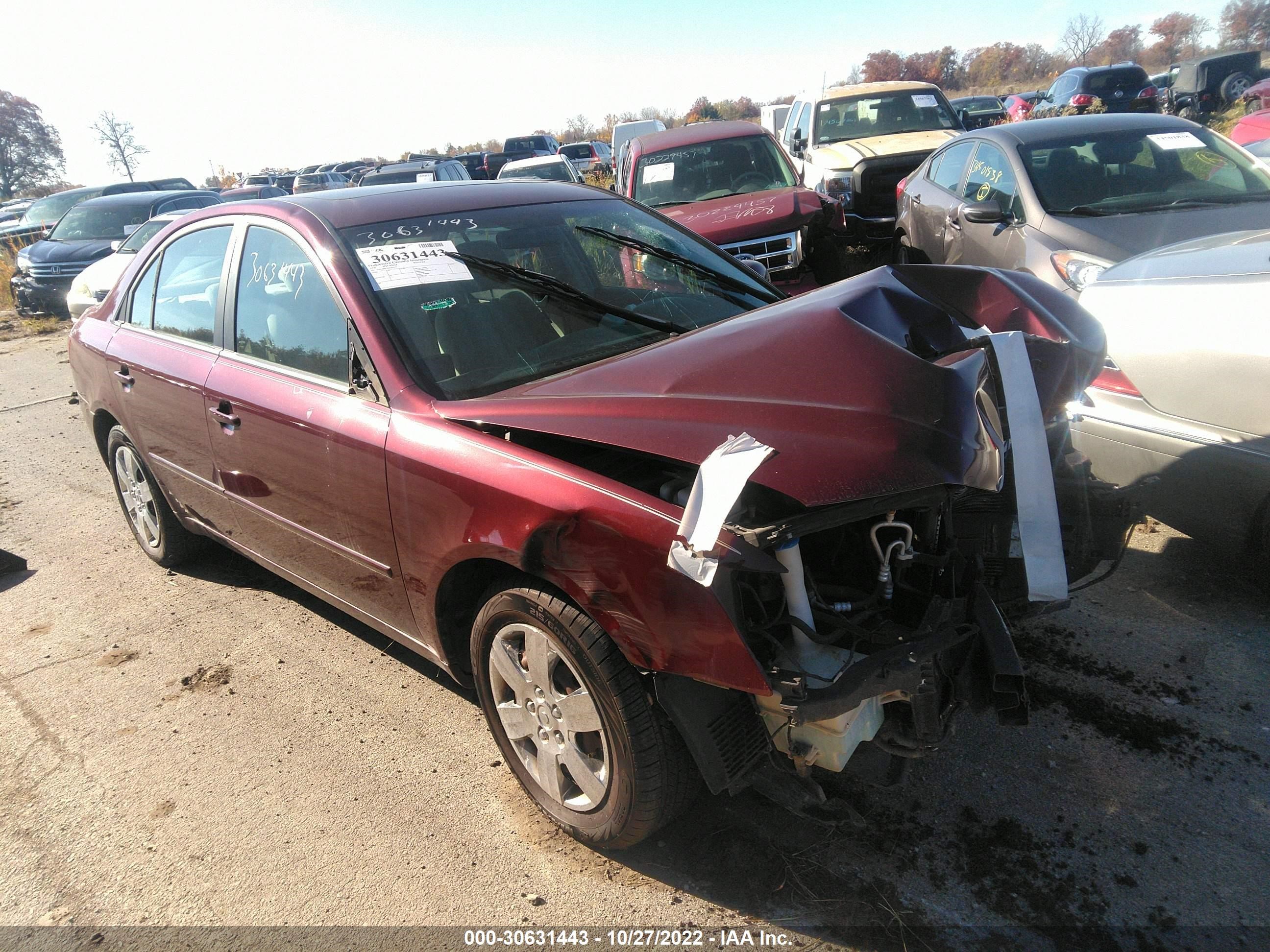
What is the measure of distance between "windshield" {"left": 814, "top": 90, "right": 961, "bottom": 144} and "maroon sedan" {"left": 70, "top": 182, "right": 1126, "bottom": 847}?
8616 millimetres

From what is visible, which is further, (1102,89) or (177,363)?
(1102,89)

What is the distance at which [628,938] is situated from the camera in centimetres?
221

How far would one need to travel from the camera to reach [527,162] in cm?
1683

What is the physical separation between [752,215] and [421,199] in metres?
4.55

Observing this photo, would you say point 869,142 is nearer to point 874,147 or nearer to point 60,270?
point 874,147

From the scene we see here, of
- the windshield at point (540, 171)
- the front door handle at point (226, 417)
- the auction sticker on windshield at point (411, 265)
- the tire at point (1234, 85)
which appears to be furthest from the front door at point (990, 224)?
the tire at point (1234, 85)

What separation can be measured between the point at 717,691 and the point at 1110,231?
14.8ft

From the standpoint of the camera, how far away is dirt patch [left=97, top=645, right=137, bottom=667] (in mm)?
3779

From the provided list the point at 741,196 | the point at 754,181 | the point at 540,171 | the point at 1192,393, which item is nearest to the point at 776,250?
the point at 741,196

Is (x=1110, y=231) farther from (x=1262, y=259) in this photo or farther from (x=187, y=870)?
(x=187, y=870)

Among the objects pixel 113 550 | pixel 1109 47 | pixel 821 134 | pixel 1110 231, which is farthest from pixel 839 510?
pixel 1109 47

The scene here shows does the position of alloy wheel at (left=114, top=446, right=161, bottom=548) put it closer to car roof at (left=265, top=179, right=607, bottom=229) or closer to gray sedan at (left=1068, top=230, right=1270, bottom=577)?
car roof at (left=265, top=179, right=607, bottom=229)

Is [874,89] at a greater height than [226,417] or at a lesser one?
greater

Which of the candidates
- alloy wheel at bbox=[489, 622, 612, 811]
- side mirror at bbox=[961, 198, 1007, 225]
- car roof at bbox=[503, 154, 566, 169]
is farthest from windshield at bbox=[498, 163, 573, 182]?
alloy wheel at bbox=[489, 622, 612, 811]
